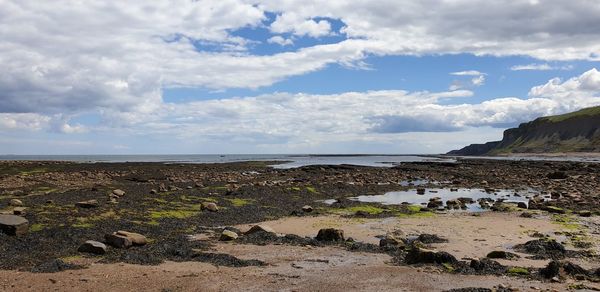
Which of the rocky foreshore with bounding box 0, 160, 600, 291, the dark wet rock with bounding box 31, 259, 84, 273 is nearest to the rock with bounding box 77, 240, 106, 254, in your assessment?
the rocky foreshore with bounding box 0, 160, 600, 291

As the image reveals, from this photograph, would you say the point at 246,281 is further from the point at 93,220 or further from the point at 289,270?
the point at 93,220

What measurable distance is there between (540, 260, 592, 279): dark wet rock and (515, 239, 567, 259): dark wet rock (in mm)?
2859

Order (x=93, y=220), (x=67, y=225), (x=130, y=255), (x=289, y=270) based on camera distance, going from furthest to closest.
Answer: (x=93, y=220), (x=67, y=225), (x=130, y=255), (x=289, y=270)

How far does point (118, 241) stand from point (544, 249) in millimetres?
15190

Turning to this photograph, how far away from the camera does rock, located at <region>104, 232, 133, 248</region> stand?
17.8 metres

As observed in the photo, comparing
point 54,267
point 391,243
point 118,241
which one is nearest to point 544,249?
point 391,243

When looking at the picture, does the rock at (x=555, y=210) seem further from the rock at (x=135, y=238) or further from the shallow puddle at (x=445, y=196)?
the rock at (x=135, y=238)

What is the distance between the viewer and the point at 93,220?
22.8 metres

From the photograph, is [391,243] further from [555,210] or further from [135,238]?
[555,210]

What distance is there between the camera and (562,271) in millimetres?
13914

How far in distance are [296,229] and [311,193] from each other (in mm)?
17613

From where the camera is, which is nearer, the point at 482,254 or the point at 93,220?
the point at 482,254

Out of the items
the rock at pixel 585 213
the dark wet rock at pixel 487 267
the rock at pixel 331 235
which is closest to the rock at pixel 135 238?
the rock at pixel 331 235

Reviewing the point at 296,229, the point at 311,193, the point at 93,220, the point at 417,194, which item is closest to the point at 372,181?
the point at 417,194
